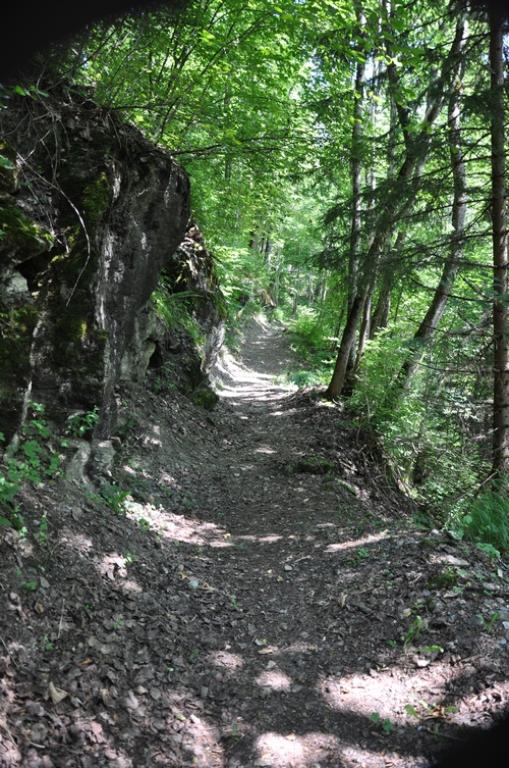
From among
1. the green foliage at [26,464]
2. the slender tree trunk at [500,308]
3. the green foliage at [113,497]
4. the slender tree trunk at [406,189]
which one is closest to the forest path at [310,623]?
the green foliage at [113,497]

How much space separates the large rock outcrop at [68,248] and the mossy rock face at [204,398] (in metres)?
4.00

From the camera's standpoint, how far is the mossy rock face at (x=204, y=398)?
1138 centimetres

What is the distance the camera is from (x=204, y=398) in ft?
38.2

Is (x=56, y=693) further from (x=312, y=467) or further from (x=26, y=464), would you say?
(x=312, y=467)

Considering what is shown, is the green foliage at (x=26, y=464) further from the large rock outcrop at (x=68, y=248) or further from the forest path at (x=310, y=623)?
the forest path at (x=310, y=623)

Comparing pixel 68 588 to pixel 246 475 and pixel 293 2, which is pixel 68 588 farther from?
pixel 293 2

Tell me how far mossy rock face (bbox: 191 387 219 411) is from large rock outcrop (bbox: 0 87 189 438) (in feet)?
13.1

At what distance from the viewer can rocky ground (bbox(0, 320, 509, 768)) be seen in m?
3.26

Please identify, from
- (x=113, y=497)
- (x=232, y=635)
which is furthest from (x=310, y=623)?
(x=113, y=497)

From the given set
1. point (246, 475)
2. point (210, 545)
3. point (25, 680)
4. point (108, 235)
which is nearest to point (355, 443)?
point (246, 475)

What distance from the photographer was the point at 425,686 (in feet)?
12.4

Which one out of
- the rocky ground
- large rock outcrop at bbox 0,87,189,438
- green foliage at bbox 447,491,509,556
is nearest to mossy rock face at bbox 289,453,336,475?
the rocky ground

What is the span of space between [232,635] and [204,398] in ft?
24.1

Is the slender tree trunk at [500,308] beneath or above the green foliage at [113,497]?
above
